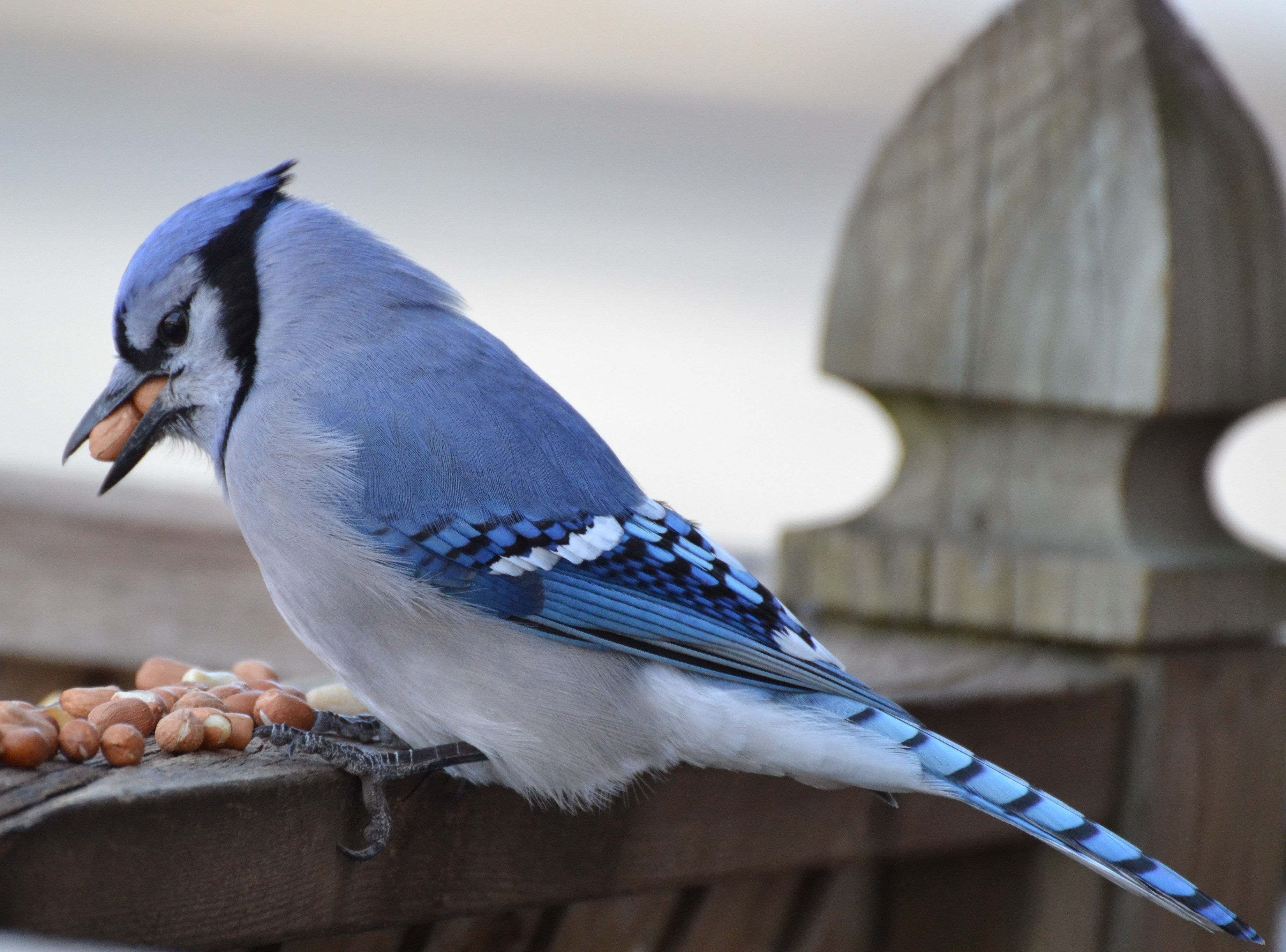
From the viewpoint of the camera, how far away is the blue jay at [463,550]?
1.49 m

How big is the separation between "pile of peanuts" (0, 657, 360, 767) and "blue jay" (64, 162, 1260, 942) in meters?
0.09

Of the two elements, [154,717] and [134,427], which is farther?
[134,427]

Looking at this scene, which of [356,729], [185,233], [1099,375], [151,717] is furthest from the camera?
[1099,375]

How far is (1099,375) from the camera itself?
1.83 metres

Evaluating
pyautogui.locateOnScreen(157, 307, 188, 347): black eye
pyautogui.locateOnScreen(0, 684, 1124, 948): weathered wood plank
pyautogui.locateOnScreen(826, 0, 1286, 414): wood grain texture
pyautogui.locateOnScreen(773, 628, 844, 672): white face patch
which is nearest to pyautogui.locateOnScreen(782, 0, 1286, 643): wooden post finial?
pyautogui.locateOnScreen(826, 0, 1286, 414): wood grain texture

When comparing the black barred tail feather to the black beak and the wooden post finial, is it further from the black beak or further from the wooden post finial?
the black beak

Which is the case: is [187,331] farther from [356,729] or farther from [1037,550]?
[1037,550]

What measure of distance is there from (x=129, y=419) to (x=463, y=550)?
0.42m

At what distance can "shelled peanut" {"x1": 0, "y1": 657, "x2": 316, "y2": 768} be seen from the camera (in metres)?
1.19

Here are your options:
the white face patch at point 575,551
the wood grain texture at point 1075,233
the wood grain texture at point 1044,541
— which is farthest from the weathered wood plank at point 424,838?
the wood grain texture at point 1075,233

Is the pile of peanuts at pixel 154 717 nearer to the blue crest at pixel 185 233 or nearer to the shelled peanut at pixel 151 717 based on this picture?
the shelled peanut at pixel 151 717

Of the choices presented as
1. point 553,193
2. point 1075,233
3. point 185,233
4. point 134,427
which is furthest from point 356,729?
point 553,193

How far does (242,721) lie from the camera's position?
1.34 metres

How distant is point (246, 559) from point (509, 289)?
4810mm
